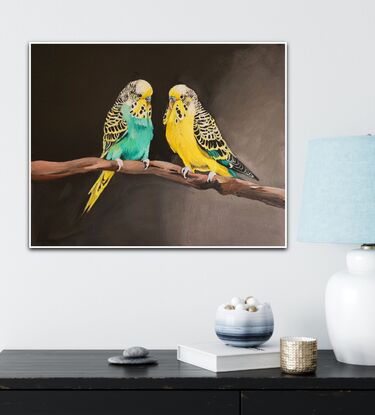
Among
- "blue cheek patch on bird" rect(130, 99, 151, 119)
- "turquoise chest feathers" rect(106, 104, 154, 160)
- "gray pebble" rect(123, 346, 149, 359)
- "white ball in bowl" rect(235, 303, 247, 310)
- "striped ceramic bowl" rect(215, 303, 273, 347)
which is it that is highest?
"blue cheek patch on bird" rect(130, 99, 151, 119)

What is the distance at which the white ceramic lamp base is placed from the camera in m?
1.82

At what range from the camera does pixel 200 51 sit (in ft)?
7.10

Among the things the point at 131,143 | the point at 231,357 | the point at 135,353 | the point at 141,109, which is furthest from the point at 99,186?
the point at 231,357

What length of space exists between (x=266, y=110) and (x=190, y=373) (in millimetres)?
883

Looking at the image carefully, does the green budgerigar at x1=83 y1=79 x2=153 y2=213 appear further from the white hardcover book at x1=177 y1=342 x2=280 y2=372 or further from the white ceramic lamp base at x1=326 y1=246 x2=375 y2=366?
the white ceramic lamp base at x1=326 y1=246 x2=375 y2=366

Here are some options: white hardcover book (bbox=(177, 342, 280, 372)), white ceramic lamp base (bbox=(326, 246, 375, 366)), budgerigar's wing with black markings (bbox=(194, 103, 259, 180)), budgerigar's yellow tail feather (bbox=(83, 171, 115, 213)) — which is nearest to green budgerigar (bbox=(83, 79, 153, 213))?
budgerigar's yellow tail feather (bbox=(83, 171, 115, 213))

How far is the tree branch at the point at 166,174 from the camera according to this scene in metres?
2.15

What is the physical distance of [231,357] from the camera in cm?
177
